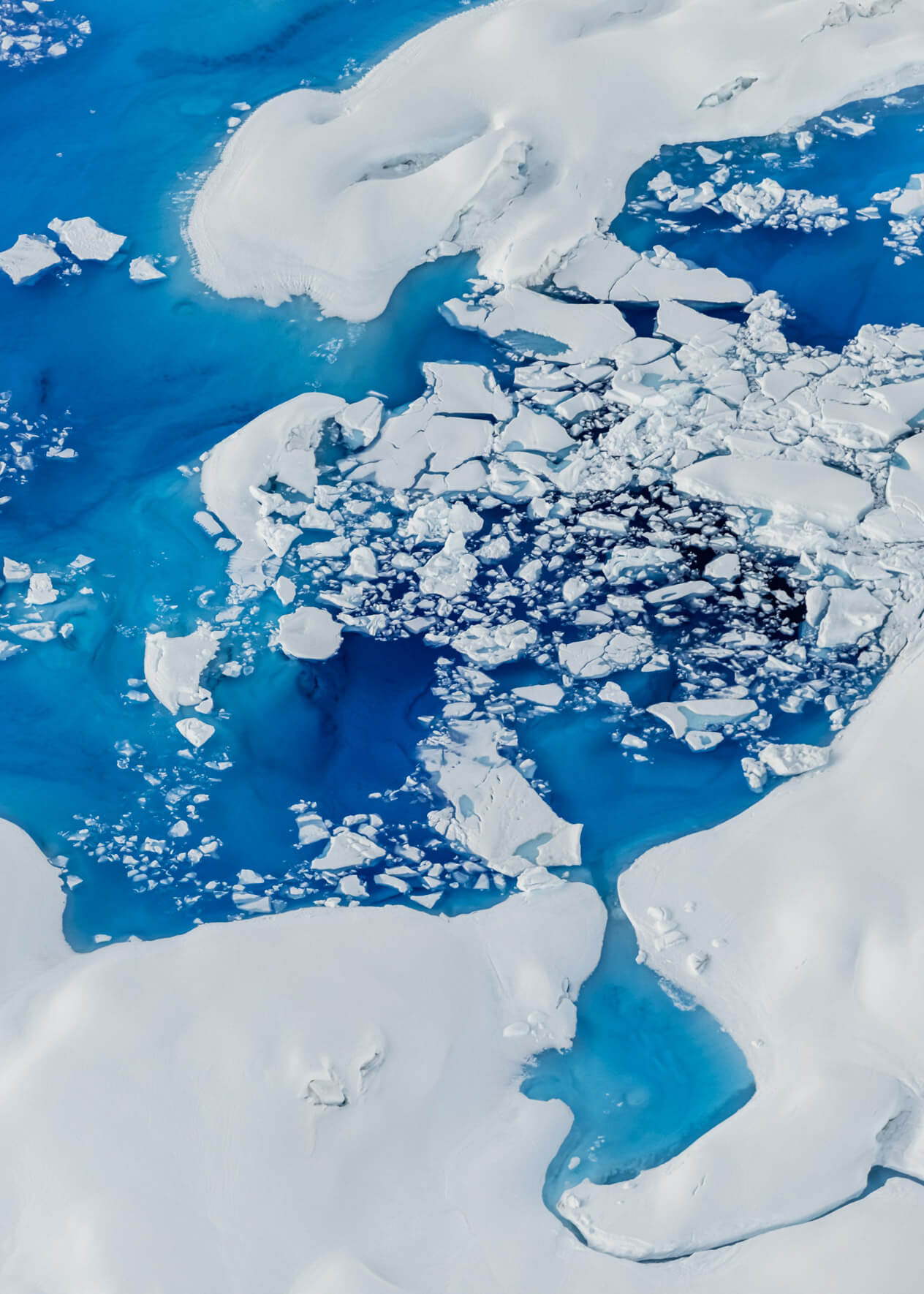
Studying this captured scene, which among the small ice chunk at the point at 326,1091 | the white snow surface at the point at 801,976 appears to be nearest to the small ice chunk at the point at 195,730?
the small ice chunk at the point at 326,1091

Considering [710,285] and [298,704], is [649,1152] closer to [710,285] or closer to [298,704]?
[298,704]

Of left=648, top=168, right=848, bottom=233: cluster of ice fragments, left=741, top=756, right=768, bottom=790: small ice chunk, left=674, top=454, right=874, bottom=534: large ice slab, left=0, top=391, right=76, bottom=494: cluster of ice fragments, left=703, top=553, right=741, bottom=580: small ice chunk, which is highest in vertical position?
left=648, top=168, right=848, bottom=233: cluster of ice fragments

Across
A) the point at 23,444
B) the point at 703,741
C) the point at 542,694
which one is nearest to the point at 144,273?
the point at 23,444

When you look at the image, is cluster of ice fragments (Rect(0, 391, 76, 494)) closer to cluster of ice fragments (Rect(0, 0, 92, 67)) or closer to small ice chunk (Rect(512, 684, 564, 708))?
small ice chunk (Rect(512, 684, 564, 708))

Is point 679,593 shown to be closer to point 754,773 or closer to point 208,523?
point 754,773

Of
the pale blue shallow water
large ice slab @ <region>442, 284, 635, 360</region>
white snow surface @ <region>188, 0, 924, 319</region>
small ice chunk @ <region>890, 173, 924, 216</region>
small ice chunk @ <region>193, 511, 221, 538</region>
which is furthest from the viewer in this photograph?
small ice chunk @ <region>890, 173, 924, 216</region>

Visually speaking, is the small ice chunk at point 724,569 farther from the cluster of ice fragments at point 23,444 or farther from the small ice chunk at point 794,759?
the cluster of ice fragments at point 23,444

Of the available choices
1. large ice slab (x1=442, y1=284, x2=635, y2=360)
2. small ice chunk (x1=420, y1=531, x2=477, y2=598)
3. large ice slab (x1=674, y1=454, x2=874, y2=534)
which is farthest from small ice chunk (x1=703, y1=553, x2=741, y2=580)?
large ice slab (x1=442, y1=284, x2=635, y2=360)
